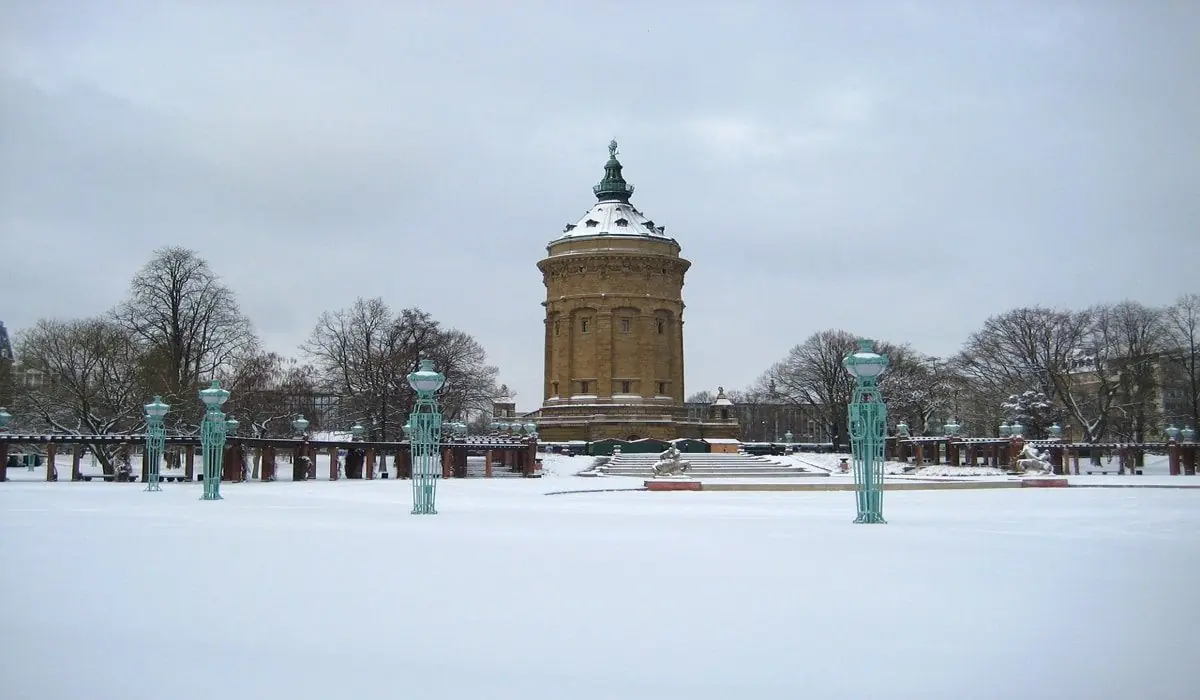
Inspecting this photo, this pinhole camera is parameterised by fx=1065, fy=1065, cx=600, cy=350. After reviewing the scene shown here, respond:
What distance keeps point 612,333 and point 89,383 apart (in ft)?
103

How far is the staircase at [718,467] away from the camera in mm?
50312

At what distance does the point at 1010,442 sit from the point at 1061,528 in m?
39.7

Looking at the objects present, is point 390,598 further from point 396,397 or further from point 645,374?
point 645,374

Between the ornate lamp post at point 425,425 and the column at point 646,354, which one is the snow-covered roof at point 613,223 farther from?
the ornate lamp post at point 425,425

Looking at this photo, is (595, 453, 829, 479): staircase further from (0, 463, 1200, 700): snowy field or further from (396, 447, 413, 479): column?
(0, 463, 1200, 700): snowy field

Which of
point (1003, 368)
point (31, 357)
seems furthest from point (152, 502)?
point (1003, 368)

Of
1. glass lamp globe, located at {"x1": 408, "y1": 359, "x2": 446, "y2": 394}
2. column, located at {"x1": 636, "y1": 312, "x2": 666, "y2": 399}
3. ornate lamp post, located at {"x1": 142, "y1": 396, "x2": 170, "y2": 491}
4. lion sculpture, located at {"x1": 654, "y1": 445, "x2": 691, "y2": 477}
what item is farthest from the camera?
column, located at {"x1": 636, "y1": 312, "x2": 666, "y2": 399}

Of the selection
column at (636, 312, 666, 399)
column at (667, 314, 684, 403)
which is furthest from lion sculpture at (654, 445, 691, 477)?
column at (667, 314, 684, 403)

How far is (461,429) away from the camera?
53.8 meters

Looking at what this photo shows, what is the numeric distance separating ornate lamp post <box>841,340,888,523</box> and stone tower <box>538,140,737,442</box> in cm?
4892

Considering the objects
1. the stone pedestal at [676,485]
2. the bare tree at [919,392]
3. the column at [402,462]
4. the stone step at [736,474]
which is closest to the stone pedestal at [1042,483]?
the stone pedestal at [676,485]

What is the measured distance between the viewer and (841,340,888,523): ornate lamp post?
54.8 ft

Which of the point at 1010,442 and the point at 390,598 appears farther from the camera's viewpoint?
the point at 1010,442

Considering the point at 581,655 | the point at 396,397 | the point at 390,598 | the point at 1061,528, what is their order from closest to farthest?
the point at 581,655 → the point at 390,598 → the point at 1061,528 → the point at 396,397
